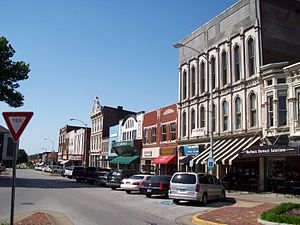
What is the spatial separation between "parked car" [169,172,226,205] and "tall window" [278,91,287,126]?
7.48 meters

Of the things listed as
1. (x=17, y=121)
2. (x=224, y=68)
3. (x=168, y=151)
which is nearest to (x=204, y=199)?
(x=17, y=121)

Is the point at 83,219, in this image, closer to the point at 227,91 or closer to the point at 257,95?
the point at 257,95

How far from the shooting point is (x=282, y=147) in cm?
2125

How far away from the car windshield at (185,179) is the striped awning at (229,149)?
6681 millimetres

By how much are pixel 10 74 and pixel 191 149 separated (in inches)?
813

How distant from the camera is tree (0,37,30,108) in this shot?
3828 cm

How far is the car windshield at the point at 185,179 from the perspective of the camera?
18492 millimetres

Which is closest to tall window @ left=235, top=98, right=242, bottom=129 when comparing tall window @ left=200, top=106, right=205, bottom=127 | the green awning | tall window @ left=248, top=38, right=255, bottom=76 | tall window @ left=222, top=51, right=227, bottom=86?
tall window @ left=248, top=38, right=255, bottom=76

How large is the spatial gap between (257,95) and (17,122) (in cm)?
2114

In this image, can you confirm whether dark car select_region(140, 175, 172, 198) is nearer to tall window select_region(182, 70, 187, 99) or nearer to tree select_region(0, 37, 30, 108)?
tall window select_region(182, 70, 187, 99)

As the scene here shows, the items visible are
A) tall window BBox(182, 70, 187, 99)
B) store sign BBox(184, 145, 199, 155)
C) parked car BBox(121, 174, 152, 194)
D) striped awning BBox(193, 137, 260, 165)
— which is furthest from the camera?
tall window BBox(182, 70, 187, 99)

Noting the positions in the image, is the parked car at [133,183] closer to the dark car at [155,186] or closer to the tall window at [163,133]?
the dark car at [155,186]

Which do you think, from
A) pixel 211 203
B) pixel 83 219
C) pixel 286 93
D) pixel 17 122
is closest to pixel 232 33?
pixel 286 93

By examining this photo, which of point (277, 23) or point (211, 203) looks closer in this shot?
point (211, 203)
